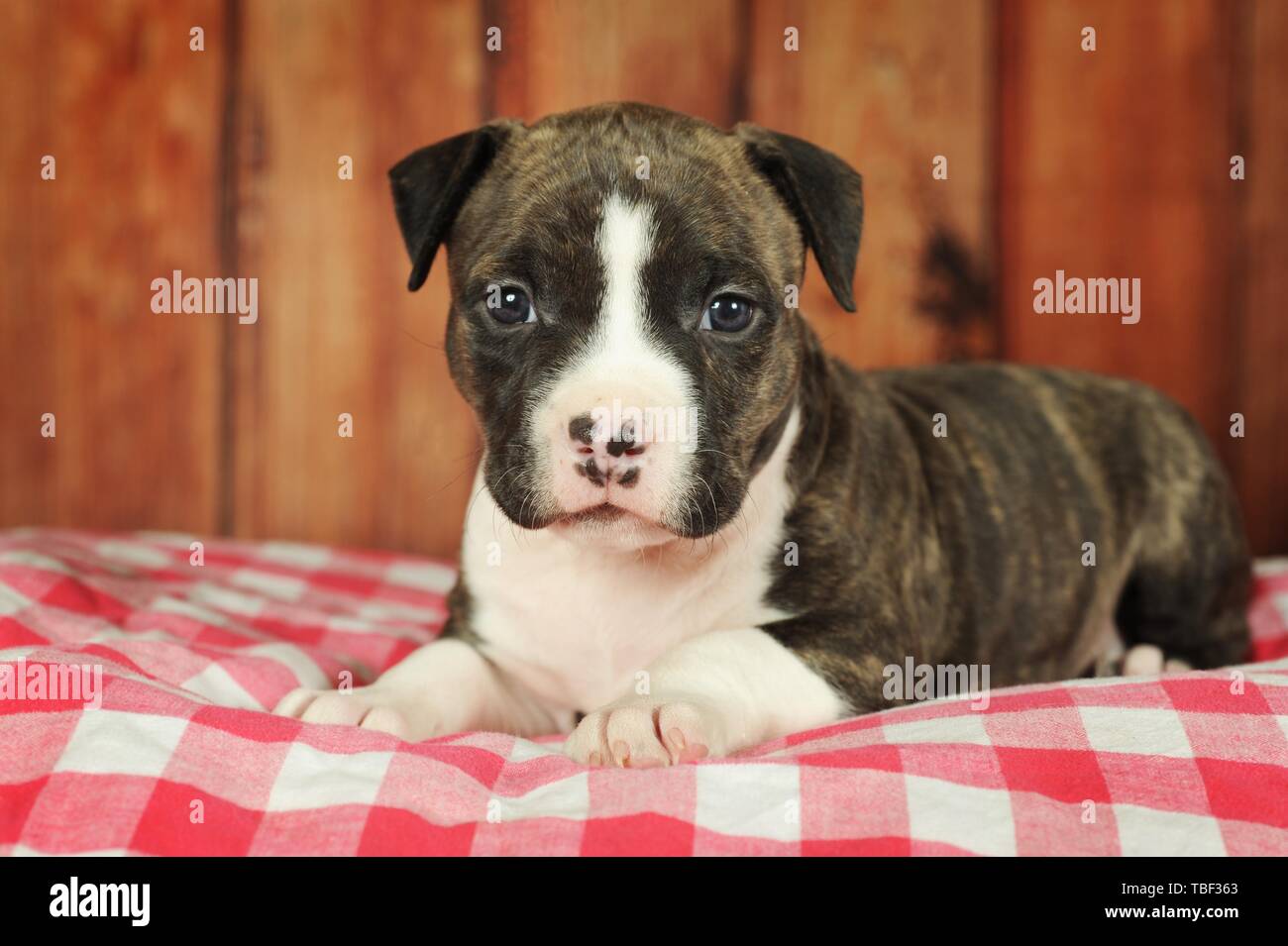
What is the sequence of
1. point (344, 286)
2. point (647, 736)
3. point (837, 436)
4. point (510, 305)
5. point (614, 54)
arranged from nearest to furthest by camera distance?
point (647, 736)
point (510, 305)
point (837, 436)
point (614, 54)
point (344, 286)

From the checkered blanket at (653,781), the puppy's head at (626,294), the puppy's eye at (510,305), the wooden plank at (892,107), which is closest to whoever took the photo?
the checkered blanket at (653,781)

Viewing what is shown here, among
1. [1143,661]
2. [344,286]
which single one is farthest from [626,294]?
[344,286]

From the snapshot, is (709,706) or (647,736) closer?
(647,736)

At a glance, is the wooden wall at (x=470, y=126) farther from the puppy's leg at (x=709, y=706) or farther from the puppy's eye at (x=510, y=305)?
the puppy's leg at (x=709, y=706)

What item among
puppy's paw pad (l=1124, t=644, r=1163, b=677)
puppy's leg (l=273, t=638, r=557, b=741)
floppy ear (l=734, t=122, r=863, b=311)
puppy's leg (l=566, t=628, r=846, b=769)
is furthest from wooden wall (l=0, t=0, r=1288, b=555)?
puppy's leg (l=566, t=628, r=846, b=769)

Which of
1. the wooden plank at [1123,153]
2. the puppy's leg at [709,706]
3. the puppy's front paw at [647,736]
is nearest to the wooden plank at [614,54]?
the wooden plank at [1123,153]

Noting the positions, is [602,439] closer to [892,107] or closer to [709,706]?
[709,706]

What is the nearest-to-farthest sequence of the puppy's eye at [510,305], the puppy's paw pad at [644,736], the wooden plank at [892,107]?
1. the puppy's paw pad at [644,736]
2. the puppy's eye at [510,305]
3. the wooden plank at [892,107]

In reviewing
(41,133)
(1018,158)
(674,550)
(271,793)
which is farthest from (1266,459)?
(41,133)

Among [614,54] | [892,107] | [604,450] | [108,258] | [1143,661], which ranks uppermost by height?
[614,54]
